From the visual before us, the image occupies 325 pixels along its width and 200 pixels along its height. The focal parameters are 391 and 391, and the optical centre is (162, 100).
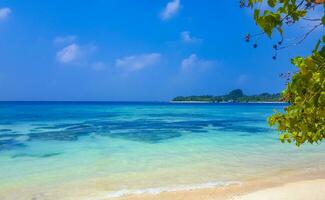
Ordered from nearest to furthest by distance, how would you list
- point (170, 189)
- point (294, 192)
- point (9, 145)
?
point (294, 192) < point (170, 189) < point (9, 145)

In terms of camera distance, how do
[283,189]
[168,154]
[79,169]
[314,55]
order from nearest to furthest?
[314,55]
[283,189]
[79,169]
[168,154]

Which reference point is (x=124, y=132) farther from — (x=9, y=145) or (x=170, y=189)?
(x=170, y=189)

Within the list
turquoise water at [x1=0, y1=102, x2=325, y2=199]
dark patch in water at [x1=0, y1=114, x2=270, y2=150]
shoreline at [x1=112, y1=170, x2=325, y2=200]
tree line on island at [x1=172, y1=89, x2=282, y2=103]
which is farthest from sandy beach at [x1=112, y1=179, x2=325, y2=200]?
tree line on island at [x1=172, y1=89, x2=282, y2=103]

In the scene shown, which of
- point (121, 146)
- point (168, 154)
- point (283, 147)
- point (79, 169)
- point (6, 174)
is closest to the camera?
point (6, 174)

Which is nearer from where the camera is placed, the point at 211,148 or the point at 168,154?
the point at 168,154

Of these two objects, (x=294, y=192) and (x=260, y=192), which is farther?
(x=260, y=192)

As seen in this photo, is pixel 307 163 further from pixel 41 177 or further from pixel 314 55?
pixel 314 55

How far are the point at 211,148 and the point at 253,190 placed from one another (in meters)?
7.59

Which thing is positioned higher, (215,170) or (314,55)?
(314,55)

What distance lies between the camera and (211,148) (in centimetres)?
1645

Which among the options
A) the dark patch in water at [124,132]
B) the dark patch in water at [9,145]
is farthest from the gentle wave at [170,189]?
the dark patch in water at [124,132]

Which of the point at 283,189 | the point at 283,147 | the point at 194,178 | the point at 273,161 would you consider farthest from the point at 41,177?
the point at 283,147

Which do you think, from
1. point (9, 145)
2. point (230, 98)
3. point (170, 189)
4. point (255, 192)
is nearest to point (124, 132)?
point (9, 145)

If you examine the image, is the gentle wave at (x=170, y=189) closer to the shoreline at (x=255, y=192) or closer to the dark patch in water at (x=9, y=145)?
the shoreline at (x=255, y=192)
